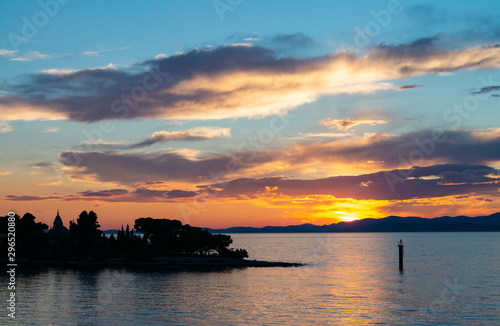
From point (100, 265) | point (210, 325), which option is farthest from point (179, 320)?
point (100, 265)

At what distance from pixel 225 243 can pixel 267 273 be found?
46.0 m

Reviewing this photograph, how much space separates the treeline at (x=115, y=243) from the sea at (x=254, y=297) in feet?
104

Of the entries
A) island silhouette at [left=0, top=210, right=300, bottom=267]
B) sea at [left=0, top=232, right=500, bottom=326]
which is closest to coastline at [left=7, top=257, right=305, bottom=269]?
island silhouette at [left=0, top=210, right=300, bottom=267]

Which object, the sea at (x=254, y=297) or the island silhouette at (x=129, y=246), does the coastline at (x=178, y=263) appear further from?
the sea at (x=254, y=297)

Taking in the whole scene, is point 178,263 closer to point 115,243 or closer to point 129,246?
point 129,246

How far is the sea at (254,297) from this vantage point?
71562 millimetres

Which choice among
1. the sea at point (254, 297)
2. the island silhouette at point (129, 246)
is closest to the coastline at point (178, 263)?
the island silhouette at point (129, 246)

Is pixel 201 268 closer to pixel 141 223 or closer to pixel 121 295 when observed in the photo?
pixel 141 223

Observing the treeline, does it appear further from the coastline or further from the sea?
the sea

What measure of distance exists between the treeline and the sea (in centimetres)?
3165

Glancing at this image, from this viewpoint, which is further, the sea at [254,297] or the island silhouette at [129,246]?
the island silhouette at [129,246]

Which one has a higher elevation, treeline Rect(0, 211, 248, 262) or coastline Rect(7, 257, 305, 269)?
treeline Rect(0, 211, 248, 262)

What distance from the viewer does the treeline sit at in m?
175

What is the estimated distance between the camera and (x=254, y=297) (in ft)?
303
